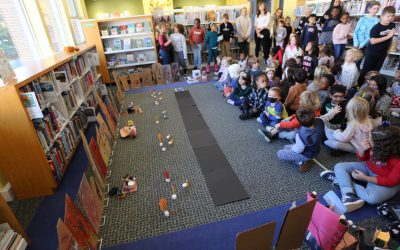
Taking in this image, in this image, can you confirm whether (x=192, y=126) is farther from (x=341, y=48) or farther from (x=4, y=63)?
(x=341, y=48)

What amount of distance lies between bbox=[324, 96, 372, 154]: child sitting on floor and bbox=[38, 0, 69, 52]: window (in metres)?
5.10

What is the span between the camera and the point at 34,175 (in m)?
2.37

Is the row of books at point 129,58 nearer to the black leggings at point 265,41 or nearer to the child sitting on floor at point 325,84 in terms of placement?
the black leggings at point 265,41

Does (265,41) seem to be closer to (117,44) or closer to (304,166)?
(117,44)

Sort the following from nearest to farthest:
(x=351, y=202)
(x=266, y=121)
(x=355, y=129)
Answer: (x=351, y=202)
(x=355, y=129)
(x=266, y=121)

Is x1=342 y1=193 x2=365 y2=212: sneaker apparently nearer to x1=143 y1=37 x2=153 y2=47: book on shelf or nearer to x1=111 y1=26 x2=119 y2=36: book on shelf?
x1=143 y1=37 x2=153 y2=47: book on shelf

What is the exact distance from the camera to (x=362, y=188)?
6.60 ft

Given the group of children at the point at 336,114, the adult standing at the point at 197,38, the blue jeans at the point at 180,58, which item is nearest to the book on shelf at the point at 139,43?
the blue jeans at the point at 180,58

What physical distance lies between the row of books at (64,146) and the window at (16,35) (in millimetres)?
1187

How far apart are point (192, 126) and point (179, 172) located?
115 centimetres

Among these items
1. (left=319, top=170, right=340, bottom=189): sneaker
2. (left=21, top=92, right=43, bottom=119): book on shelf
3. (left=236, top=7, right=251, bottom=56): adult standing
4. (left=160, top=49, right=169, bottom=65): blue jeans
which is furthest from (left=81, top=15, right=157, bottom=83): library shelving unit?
(left=319, top=170, right=340, bottom=189): sneaker

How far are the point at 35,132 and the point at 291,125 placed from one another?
2780 millimetres

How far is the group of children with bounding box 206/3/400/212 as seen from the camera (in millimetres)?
1920

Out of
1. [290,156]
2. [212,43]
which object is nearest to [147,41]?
[212,43]
